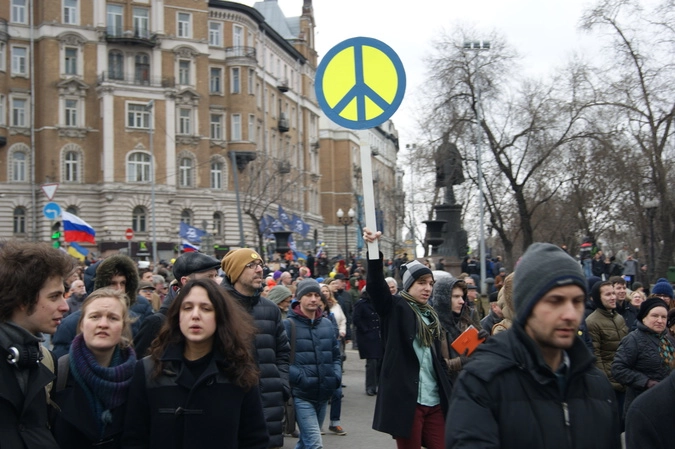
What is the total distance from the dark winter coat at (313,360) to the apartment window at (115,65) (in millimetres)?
57443

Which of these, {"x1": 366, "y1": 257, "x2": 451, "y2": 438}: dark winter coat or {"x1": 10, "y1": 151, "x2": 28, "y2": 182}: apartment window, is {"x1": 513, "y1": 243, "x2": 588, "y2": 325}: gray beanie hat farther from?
{"x1": 10, "y1": 151, "x2": 28, "y2": 182}: apartment window

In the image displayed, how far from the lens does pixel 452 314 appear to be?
24.2ft

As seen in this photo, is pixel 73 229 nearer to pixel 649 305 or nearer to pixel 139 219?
pixel 649 305

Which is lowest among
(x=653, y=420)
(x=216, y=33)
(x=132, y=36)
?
(x=653, y=420)

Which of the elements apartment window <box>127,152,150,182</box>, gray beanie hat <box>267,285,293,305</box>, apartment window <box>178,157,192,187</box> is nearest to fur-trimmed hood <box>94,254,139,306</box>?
gray beanie hat <box>267,285,293,305</box>

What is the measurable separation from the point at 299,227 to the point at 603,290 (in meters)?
45.1

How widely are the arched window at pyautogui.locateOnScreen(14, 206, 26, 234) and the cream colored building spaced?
2.8 inches

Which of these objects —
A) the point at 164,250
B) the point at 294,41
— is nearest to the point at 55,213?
the point at 164,250

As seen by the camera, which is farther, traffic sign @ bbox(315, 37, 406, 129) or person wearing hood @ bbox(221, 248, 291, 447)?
person wearing hood @ bbox(221, 248, 291, 447)

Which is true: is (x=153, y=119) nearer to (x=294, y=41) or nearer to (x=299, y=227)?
(x=299, y=227)

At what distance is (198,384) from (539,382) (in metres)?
1.74

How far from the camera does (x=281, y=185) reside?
7312 centimetres

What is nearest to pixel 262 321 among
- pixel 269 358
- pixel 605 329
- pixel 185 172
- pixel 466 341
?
pixel 269 358

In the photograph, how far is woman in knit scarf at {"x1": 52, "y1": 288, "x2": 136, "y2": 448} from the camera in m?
4.38
